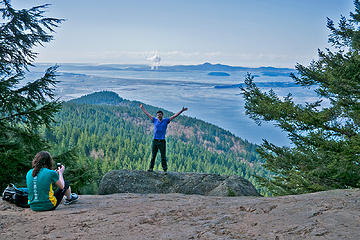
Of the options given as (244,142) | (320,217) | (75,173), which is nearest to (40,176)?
(320,217)

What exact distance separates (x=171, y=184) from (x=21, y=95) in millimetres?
6080

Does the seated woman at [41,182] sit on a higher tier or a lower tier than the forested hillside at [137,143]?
higher

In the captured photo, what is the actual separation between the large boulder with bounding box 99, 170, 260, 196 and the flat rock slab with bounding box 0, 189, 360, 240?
4.17m

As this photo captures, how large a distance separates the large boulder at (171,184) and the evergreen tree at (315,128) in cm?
320

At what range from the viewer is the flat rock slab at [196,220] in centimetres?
431

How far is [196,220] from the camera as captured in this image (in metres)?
5.15

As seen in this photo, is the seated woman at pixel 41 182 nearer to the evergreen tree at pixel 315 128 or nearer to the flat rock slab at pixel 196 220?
the flat rock slab at pixel 196 220

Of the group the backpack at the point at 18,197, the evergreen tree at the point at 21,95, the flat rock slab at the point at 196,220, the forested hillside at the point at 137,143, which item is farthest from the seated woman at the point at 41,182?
the forested hillside at the point at 137,143

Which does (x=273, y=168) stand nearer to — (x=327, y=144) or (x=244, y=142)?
(x=327, y=144)

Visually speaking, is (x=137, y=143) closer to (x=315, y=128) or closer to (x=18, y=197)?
(x=315, y=128)

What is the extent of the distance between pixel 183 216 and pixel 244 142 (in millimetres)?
171801

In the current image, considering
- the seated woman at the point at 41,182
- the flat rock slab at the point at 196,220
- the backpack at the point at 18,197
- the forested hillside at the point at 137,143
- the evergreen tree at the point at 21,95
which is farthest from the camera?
the forested hillside at the point at 137,143

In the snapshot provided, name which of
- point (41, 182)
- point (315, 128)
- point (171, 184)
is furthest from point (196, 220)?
point (315, 128)

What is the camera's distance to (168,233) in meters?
4.52
